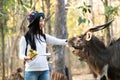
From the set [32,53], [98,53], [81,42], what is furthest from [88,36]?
[32,53]

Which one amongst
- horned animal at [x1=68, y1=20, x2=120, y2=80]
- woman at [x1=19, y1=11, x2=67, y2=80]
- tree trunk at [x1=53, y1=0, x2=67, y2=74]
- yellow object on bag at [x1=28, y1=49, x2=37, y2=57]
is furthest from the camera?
tree trunk at [x1=53, y1=0, x2=67, y2=74]

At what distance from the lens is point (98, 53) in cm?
668

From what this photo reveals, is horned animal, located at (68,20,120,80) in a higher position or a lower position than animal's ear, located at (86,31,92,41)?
lower

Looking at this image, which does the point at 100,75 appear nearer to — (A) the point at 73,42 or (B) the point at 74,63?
(A) the point at 73,42

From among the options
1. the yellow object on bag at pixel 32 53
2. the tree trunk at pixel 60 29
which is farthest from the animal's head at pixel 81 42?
the yellow object on bag at pixel 32 53

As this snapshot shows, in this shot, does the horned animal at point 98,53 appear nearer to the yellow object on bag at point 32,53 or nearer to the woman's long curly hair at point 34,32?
the woman's long curly hair at point 34,32

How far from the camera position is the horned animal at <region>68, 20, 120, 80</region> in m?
6.34

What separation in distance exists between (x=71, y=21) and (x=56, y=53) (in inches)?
772

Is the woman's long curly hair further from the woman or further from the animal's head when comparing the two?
the animal's head

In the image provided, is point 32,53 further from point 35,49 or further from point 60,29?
point 60,29

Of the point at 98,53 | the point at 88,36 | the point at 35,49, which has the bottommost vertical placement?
the point at 98,53

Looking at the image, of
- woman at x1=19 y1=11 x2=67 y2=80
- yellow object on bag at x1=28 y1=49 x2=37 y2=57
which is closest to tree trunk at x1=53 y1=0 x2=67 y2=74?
woman at x1=19 y1=11 x2=67 y2=80

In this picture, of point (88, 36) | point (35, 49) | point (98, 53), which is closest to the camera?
point (35, 49)

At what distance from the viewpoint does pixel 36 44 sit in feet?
16.2
